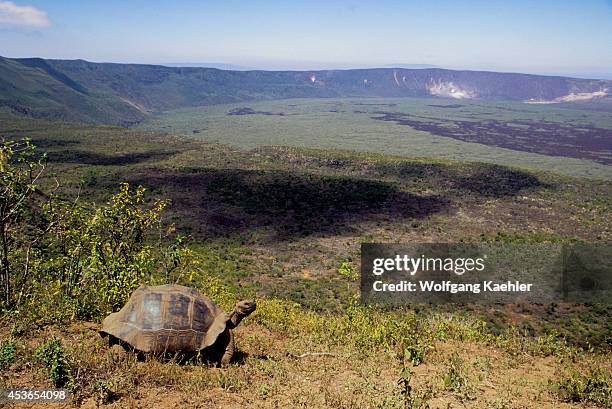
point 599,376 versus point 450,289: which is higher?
point 599,376

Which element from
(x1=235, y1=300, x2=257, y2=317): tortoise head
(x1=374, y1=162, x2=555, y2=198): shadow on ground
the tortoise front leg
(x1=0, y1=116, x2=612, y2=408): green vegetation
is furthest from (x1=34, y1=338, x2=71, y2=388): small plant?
(x1=374, y1=162, x2=555, y2=198): shadow on ground

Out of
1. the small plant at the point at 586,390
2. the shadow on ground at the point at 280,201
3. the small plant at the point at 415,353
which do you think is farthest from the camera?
the shadow on ground at the point at 280,201

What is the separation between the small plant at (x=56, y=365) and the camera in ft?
25.1

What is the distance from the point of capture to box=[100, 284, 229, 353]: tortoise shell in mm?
9422

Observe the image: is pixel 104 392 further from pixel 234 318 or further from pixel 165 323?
pixel 234 318

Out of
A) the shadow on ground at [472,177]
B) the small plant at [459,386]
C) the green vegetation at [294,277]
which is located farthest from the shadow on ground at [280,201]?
the small plant at [459,386]

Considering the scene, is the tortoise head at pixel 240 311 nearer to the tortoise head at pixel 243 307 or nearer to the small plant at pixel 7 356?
the tortoise head at pixel 243 307

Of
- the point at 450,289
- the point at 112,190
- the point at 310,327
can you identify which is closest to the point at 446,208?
the point at 450,289

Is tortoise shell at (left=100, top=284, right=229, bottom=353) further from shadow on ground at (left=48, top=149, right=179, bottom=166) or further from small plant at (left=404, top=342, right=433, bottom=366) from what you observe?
shadow on ground at (left=48, top=149, right=179, bottom=166)

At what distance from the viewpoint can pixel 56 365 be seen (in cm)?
762

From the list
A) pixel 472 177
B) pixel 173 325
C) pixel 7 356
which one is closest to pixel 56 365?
pixel 7 356

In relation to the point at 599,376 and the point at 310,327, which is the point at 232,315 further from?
the point at 599,376

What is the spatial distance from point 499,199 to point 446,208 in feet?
40.3

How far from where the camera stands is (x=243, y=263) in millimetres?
39062
